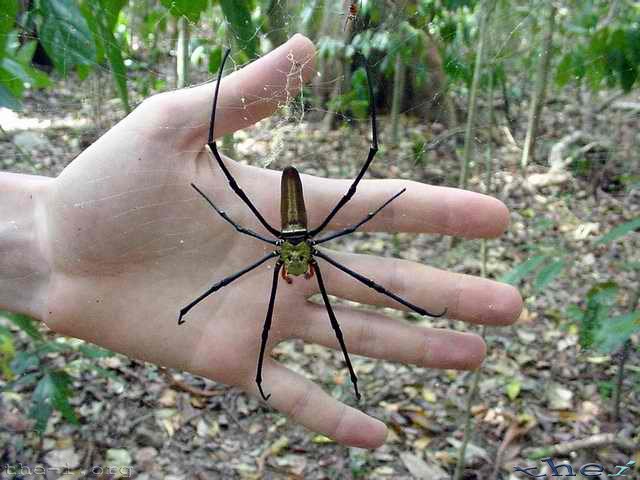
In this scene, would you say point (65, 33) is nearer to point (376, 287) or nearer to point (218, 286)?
point (218, 286)

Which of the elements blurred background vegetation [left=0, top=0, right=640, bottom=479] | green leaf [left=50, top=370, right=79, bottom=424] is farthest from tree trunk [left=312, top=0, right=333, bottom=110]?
green leaf [left=50, top=370, right=79, bottom=424]

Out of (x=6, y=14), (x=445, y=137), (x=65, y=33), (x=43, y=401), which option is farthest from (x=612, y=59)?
(x=43, y=401)

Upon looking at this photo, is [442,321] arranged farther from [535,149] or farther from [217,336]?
[217,336]

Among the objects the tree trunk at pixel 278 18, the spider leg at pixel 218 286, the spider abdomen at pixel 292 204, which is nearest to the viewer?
the spider abdomen at pixel 292 204

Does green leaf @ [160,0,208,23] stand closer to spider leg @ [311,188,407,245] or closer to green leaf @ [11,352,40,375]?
spider leg @ [311,188,407,245]

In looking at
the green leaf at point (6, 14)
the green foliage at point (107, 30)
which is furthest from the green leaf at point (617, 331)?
the green leaf at point (6, 14)

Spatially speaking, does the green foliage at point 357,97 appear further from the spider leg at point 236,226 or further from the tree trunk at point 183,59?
the spider leg at point 236,226

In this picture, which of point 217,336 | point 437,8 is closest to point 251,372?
point 217,336
